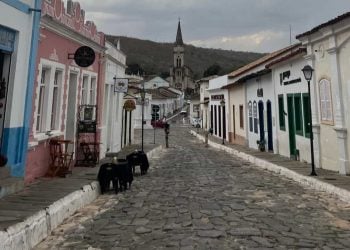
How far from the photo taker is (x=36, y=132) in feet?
28.1

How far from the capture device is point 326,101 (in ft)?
34.8

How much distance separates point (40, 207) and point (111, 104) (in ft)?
32.8

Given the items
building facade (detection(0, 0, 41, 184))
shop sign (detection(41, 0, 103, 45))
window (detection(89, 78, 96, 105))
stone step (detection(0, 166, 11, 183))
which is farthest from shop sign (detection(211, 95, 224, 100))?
stone step (detection(0, 166, 11, 183))

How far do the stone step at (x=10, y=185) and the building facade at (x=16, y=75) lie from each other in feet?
0.51

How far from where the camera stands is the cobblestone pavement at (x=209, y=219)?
4973 mm

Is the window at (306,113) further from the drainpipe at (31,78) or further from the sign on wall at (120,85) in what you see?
the drainpipe at (31,78)

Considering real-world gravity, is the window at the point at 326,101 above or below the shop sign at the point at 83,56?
below

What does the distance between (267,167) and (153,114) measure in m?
43.8

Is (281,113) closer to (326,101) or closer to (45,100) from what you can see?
(326,101)

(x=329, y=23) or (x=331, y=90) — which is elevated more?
(x=329, y=23)

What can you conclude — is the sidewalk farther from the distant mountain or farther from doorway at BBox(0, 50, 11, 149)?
the distant mountain

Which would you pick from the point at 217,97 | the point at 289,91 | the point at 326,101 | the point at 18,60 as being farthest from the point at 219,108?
the point at 18,60

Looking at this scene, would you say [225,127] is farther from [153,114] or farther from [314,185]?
[153,114]

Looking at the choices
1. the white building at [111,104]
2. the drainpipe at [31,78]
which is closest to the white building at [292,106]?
the white building at [111,104]
